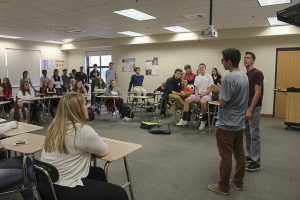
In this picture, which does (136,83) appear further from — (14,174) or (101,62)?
(14,174)

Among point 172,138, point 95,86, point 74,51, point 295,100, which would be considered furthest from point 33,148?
point 74,51

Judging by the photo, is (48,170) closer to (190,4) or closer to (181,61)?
(190,4)

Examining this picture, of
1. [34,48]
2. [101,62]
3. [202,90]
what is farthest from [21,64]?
[202,90]

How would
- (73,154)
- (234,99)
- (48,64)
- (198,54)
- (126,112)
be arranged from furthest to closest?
(48,64) → (198,54) → (126,112) → (234,99) → (73,154)

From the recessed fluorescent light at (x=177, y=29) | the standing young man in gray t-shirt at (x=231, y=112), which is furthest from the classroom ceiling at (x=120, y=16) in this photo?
the standing young man in gray t-shirt at (x=231, y=112)

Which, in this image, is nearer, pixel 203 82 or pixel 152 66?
pixel 203 82

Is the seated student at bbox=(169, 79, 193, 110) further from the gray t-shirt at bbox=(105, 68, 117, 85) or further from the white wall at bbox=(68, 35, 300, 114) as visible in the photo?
the gray t-shirt at bbox=(105, 68, 117, 85)

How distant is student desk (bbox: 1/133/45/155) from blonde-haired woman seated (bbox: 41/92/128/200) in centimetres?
44

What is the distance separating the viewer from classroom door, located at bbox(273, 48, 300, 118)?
24.9ft

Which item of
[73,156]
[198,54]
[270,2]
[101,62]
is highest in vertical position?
[270,2]

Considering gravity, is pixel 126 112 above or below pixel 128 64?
below

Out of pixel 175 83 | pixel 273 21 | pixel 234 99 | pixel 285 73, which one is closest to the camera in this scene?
pixel 234 99

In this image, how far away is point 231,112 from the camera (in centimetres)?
259

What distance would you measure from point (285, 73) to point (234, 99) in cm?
622
